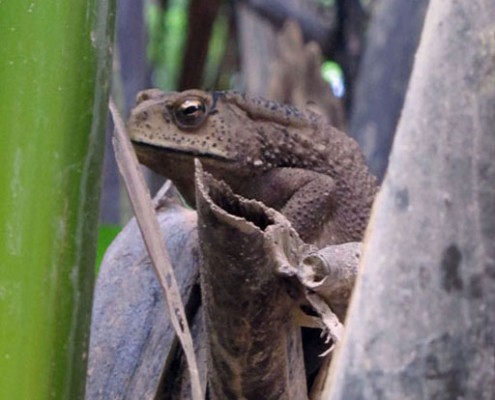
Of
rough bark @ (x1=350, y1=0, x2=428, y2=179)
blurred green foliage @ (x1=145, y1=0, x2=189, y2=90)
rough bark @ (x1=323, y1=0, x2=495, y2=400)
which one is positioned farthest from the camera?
blurred green foliage @ (x1=145, y1=0, x2=189, y2=90)

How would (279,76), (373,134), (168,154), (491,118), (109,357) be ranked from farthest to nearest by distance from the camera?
(279,76)
(373,134)
(168,154)
(109,357)
(491,118)

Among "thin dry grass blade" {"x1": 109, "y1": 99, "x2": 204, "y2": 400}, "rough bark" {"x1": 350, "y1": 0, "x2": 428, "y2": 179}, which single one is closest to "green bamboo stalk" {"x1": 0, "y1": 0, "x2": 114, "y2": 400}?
"thin dry grass blade" {"x1": 109, "y1": 99, "x2": 204, "y2": 400}

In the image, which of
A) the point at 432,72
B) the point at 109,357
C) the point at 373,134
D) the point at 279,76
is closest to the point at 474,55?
the point at 432,72

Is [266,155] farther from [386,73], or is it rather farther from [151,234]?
[386,73]

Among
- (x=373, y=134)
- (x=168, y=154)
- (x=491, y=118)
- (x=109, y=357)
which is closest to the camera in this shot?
(x=491, y=118)

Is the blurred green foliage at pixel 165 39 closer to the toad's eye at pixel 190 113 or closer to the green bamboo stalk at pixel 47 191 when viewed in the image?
the toad's eye at pixel 190 113

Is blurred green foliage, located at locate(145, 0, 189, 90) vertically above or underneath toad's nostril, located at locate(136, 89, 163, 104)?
underneath

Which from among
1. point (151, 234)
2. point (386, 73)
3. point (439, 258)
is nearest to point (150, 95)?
point (151, 234)

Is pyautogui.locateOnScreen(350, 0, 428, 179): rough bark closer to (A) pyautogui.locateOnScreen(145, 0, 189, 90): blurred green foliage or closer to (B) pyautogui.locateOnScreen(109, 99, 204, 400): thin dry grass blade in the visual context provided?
(A) pyautogui.locateOnScreen(145, 0, 189, 90): blurred green foliage

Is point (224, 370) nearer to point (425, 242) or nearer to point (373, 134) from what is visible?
point (425, 242)
